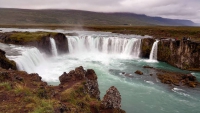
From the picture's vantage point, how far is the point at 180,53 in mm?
36688

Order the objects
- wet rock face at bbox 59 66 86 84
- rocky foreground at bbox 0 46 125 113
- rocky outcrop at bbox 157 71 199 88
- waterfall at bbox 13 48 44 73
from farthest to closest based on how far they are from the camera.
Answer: rocky outcrop at bbox 157 71 199 88, waterfall at bbox 13 48 44 73, wet rock face at bbox 59 66 86 84, rocky foreground at bbox 0 46 125 113

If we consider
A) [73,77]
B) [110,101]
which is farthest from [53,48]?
[110,101]

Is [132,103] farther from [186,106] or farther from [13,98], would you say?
[13,98]

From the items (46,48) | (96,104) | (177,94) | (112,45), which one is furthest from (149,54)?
(96,104)

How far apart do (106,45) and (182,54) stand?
772 inches

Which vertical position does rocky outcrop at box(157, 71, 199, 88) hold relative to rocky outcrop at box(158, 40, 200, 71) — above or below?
below

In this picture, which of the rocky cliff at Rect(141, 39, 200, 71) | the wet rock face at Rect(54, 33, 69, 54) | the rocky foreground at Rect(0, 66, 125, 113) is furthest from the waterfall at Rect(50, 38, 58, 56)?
the rocky foreground at Rect(0, 66, 125, 113)

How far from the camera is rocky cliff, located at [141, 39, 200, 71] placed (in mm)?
34844

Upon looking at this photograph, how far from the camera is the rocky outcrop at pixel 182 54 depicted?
34.8m

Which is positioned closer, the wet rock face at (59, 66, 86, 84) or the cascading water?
the wet rock face at (59, 66, 86, 84)

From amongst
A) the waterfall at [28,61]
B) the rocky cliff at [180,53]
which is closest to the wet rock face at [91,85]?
the waterfall at [28,61]

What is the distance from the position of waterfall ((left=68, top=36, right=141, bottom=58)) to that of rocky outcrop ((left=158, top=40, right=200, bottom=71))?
7.47m

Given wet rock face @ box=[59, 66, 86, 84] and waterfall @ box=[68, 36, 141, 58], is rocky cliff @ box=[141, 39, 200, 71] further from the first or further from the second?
wet rock face @ box=[59, 66, 86, 84]

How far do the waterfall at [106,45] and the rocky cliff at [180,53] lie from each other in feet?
21.1
